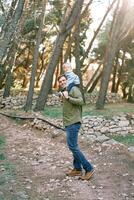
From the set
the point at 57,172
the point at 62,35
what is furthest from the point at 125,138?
the point at 57,172

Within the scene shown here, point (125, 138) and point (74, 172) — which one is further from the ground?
point (74, 172)

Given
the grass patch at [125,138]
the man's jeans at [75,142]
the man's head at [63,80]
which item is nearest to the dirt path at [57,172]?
the man's jeans at [75,142]

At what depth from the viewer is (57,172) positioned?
865cm

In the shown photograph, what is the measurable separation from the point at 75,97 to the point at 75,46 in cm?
1393

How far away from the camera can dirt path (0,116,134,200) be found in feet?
24.0

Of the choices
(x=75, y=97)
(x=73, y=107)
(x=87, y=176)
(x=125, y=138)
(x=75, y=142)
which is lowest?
(x=125, y=138)

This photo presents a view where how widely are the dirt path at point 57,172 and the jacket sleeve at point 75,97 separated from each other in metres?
1.51

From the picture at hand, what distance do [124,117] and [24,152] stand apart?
7.19 metres

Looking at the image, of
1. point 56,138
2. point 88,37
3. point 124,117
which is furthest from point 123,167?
point 88,37

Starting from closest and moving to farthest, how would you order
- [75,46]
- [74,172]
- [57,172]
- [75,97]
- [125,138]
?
1. [75,97]
2. [74,172]
3. [57,172]
4. [125,138]
5. [75,46]

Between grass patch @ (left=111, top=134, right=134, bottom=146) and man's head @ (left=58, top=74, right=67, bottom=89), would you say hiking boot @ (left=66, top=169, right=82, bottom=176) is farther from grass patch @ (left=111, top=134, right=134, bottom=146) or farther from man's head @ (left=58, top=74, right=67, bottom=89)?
grass patch @ (left=111, top=134, right=134, bottom=146)

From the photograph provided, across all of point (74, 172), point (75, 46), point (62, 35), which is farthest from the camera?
point (75, 46)

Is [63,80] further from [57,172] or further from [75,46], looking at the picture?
[75,46]

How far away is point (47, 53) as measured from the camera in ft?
113
